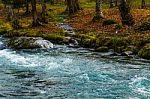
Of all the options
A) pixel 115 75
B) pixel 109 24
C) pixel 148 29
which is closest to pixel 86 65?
pixel 115 75

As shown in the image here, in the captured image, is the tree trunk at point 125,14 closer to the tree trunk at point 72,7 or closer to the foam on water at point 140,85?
the foam on water at point 140,85

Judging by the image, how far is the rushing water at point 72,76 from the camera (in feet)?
69.1

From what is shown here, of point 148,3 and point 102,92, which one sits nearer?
point 102,92

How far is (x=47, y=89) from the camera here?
2222 centimetres

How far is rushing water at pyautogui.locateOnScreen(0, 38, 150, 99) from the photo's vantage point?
21.1 meters

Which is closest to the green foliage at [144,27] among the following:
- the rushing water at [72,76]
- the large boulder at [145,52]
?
the rushing water at [72,76]

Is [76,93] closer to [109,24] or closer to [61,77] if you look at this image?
[61,77]

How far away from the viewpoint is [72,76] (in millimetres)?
25469

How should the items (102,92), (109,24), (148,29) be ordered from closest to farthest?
1. (102,92)
2. (148,29)
3. (109,24)

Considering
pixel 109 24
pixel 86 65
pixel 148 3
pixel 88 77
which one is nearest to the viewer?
pixel 88 77

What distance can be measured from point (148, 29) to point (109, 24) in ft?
32.4

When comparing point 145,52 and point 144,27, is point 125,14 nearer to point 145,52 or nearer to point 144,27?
point 144,27

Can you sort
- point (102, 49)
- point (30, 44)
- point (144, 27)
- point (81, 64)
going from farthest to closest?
point (144, 27)
point (30, 44)
point (102, 49)
point (81, 64)

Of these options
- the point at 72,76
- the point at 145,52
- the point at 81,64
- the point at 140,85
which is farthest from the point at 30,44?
the point at 140,85
